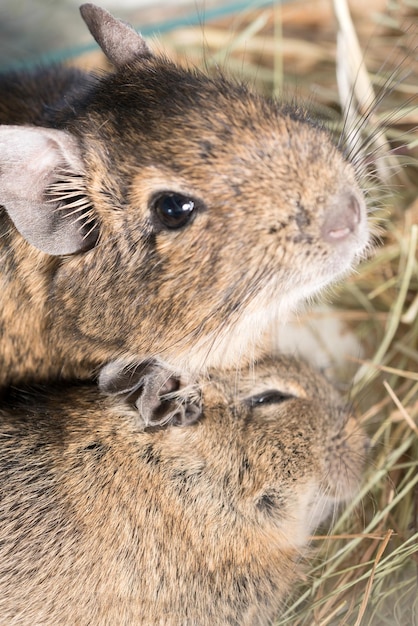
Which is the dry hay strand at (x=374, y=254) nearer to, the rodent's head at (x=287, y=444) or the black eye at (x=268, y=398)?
the rodent's head at (x=287, y=444)

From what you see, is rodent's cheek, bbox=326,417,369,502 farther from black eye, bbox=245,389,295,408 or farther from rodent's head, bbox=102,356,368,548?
black eye, bbox=245,389,295,408

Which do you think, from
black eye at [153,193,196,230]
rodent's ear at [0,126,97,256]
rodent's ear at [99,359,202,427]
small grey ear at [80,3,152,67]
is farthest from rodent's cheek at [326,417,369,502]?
small grey ear at [80,3,152,67]

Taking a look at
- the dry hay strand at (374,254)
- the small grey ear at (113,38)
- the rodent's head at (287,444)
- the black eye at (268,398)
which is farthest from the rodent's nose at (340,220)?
the small grey ear at (113,38)

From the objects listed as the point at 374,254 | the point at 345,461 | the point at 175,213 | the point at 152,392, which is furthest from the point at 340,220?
the point at 374,254

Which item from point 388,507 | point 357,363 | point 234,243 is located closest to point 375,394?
point 357,363

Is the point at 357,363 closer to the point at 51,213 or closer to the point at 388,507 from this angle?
the point at 388,507

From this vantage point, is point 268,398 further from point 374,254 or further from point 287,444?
point 374,254
